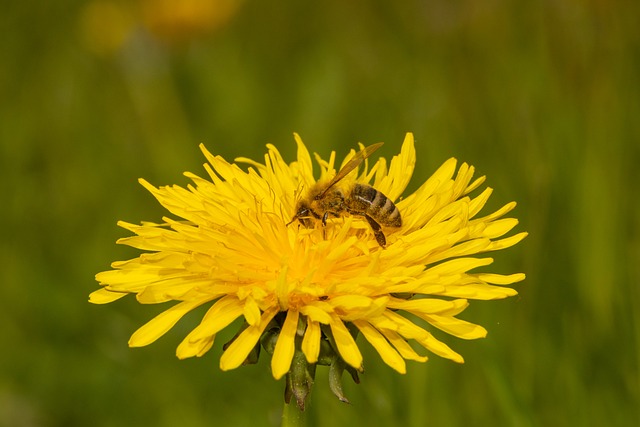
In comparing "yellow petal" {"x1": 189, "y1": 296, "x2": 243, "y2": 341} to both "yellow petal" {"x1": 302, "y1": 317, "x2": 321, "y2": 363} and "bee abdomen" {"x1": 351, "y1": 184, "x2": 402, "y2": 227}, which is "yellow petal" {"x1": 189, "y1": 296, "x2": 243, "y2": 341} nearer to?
"yellow petal" {"x1": 302, "y1": 317, "x2": 321, "y2": 363}

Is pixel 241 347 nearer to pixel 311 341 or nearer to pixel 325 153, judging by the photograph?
pixel 311 341

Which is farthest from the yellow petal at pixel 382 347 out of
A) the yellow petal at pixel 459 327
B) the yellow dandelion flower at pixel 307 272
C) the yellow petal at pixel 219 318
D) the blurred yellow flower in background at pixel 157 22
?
the blurred yellow flower in background at pixel 157 22

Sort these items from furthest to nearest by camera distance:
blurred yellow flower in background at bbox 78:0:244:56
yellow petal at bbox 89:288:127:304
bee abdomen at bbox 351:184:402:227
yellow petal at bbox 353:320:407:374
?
blurred yellow flower in background at bbox 78:0:244:56 < bee abdomen at bbox 351:184:402:227 < yellow petal at bbox 89:288:127:304 < yellow petal at bbox 353:320:407:374

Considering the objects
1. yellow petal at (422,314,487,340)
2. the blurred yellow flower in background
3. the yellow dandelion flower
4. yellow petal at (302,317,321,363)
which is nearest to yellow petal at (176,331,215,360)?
the yellow dandelion flower
